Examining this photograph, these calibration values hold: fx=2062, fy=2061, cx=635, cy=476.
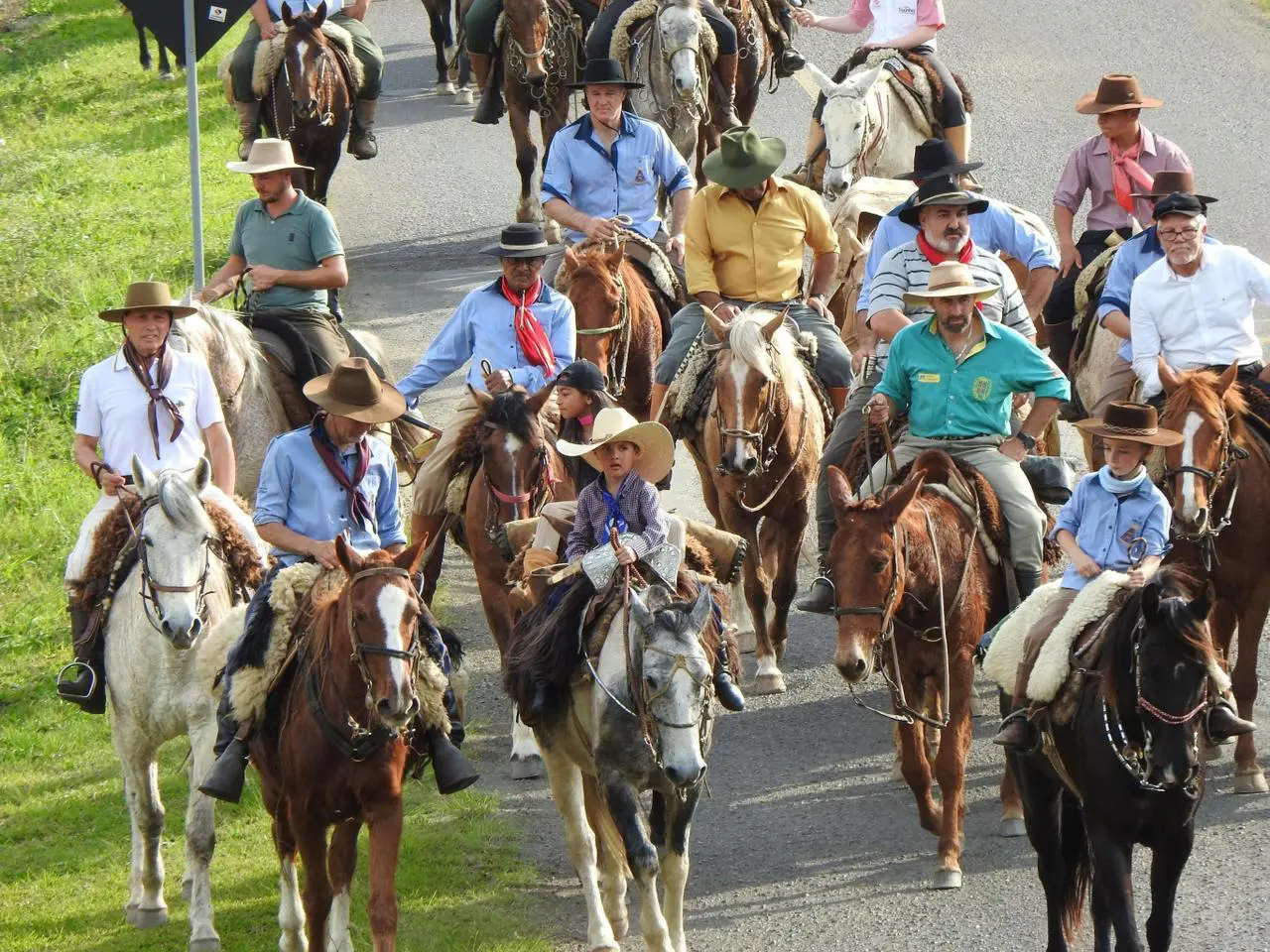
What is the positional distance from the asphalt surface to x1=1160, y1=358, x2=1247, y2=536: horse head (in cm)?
159

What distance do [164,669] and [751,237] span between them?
5254mm

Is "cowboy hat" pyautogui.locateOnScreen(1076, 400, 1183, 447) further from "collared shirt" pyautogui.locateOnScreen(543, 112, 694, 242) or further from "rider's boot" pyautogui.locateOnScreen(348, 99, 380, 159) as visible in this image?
"rider's boot" pyautogui.locateOnScreen(348, 99, 380, 159)

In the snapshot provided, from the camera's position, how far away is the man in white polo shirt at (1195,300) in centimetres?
1188

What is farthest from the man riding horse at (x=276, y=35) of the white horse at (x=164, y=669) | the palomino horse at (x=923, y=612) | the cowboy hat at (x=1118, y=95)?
the palomino horse at (x=923, y=612)

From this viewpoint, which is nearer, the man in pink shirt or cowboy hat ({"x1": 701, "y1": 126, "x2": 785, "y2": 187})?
cowboy hat ({"x1": 701, "y1": 126, "x2": 785, "y2": 187})

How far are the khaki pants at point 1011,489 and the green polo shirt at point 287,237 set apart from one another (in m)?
4.27

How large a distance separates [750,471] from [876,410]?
1.22m

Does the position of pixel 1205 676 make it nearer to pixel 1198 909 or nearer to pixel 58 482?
pixel 1198 909

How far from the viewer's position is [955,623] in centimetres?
1058

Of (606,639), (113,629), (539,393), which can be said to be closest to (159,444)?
(113,629)

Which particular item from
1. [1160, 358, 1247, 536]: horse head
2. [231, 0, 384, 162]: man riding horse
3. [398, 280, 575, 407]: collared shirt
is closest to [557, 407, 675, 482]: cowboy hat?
[398, 280, 575, 407]: collared shirt

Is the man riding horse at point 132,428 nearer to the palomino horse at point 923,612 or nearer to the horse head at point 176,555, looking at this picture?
the horse head at point 176,555

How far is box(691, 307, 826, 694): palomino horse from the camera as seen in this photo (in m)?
12.2

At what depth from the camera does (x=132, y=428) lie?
1090 centimetres
